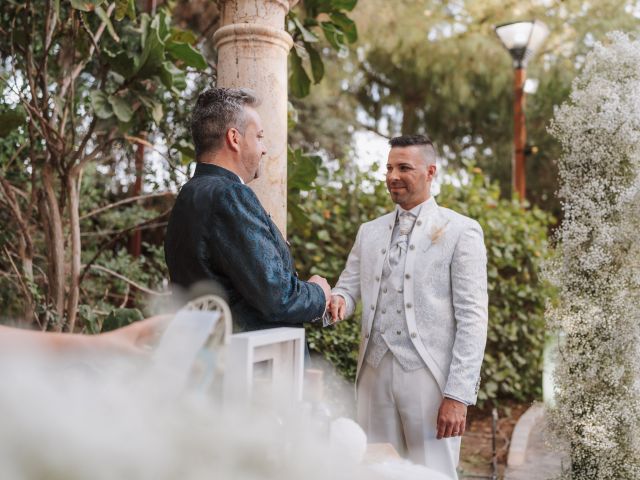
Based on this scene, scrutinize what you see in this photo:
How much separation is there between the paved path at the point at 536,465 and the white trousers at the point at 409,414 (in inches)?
70.3

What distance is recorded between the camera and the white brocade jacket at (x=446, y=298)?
2.72 meters

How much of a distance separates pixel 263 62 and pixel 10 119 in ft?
5.90

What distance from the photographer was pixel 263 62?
282cm

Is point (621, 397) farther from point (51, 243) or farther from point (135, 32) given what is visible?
point (135, 32)

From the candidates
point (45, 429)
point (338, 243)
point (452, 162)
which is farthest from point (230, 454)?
point (452, 162)

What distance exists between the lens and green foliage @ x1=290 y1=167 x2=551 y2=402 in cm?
570

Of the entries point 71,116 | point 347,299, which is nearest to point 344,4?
point 71,116

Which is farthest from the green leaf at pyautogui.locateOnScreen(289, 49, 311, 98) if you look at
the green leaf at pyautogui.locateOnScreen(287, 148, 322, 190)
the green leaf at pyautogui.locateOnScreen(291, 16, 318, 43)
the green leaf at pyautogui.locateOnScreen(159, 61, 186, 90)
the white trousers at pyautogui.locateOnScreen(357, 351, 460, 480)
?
the white trousers at pyautogui.locateOnScreen(357, 351, 460, 480)

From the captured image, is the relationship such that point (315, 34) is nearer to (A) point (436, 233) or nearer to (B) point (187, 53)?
(B) point (187, 53)

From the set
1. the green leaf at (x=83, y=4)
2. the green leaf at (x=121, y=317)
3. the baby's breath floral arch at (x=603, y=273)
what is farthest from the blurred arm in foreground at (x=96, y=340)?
the baby's breath floral arch at (x=603, y=273)

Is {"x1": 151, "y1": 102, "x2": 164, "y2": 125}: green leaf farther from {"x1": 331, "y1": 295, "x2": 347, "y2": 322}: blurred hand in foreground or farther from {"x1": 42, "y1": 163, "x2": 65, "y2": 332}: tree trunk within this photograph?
{"x1": 331, "y1": 295, "x2": 347, "y2": 322}: blurred hand in foreground

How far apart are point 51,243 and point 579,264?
290cm

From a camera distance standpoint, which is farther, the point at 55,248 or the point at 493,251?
the point at 493,251

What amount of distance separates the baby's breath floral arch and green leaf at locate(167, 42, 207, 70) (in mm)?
1973
